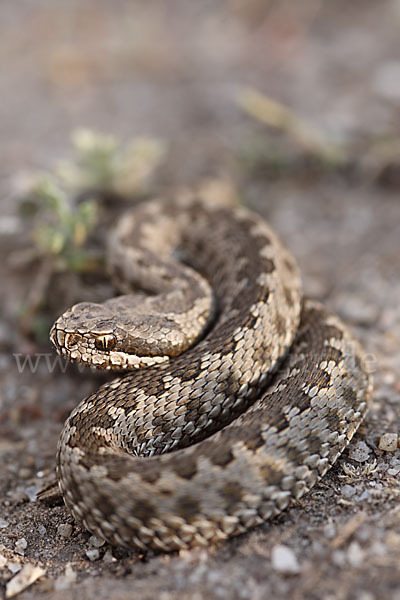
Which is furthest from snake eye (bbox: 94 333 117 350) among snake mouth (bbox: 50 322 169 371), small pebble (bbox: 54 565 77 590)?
small pebble (bbox: 54 565 77 590)

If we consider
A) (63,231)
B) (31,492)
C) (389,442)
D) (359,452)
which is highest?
(389,442)

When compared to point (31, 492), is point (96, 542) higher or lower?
higher

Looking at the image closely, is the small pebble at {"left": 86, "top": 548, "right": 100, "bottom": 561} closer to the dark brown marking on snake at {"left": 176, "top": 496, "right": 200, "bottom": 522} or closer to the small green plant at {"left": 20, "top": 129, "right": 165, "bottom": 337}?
the dark brown marking on snake at {"left": 176, "top": 496, "right": 200, "bottom": 522}

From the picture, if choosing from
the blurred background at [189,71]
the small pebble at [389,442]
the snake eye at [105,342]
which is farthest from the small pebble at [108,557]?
the blurred background at [189,71]

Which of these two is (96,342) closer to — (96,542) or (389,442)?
(96,542)

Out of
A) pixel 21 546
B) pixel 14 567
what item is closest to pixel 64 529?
pixel 21 546

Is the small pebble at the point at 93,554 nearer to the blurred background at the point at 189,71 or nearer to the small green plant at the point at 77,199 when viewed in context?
the small green plant at the point at 77,199
